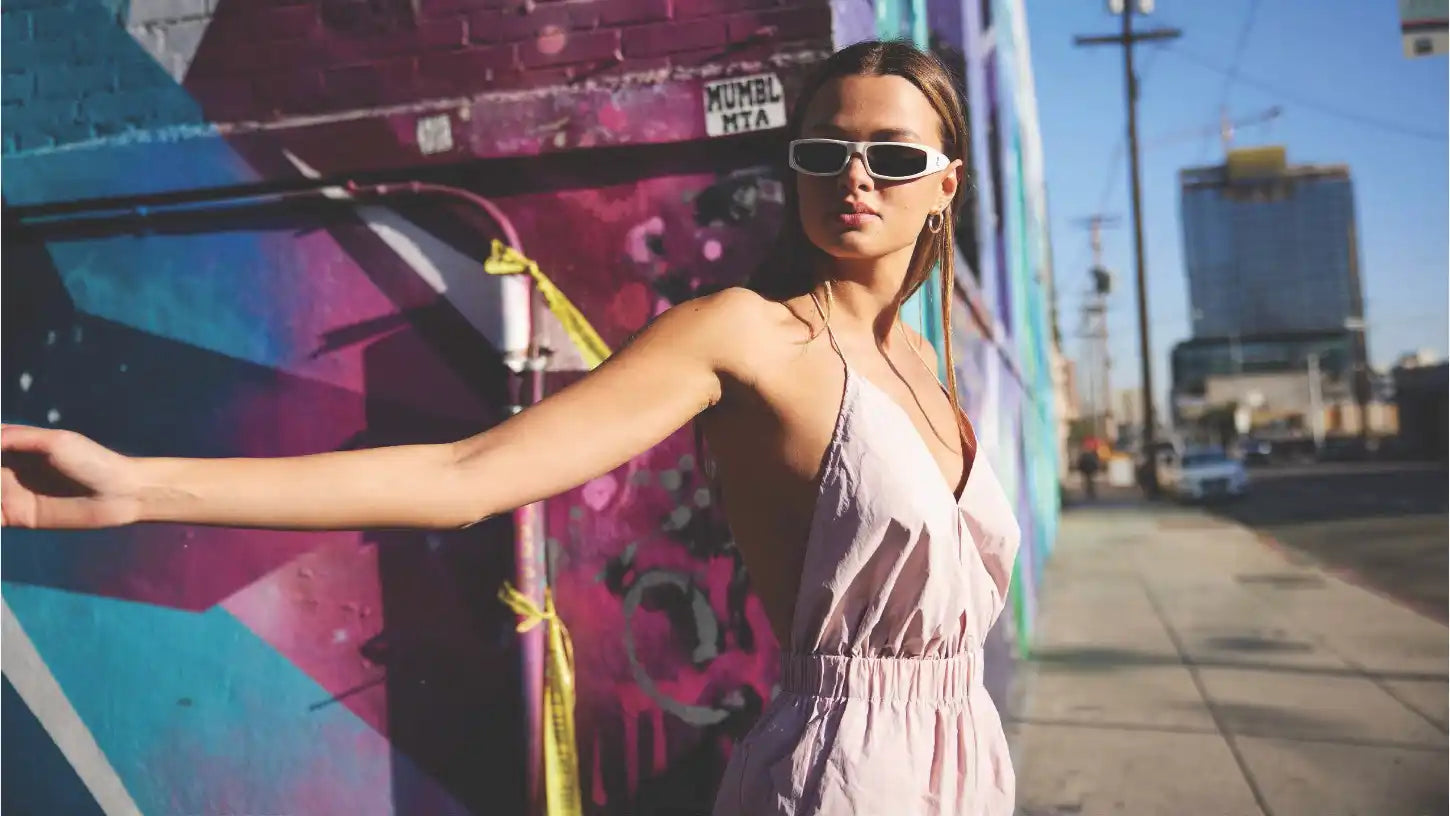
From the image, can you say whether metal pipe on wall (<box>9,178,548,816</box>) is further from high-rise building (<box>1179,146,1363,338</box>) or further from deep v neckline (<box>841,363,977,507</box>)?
high-rise building (<box>1179,146,1363,338</box>)

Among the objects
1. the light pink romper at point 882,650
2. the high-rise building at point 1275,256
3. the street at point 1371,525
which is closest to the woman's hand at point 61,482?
the light pink romper at point 882,650

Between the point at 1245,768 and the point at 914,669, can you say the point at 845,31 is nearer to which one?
the point at 914,669

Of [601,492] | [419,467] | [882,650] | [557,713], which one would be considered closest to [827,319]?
[882,650]

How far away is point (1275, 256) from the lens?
149m

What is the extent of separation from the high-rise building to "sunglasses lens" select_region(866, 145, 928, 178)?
481 feet

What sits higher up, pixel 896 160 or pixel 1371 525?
pixel 896 160

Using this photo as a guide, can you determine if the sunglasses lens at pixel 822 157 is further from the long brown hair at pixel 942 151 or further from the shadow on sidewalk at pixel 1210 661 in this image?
the shadow on sidewalk at pixel 1210 661

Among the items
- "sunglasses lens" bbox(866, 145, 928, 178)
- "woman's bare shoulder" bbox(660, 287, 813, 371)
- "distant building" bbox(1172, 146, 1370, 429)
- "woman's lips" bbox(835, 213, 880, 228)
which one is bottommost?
"woman's bare shoulder" bbox(660, 287, 813, 371)

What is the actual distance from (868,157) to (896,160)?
5 centimetres

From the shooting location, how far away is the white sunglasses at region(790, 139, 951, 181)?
61.3 inches

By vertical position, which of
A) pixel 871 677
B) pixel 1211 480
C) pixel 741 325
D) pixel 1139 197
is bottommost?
pixel 1211 480

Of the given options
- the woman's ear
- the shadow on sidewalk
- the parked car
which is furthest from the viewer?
the parked car

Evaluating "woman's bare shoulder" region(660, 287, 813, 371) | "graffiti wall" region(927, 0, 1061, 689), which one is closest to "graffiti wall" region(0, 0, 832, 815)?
"graffiti wall" region(927, 0, 1061, 689)

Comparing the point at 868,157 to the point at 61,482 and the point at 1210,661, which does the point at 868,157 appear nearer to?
the point at 61,482
